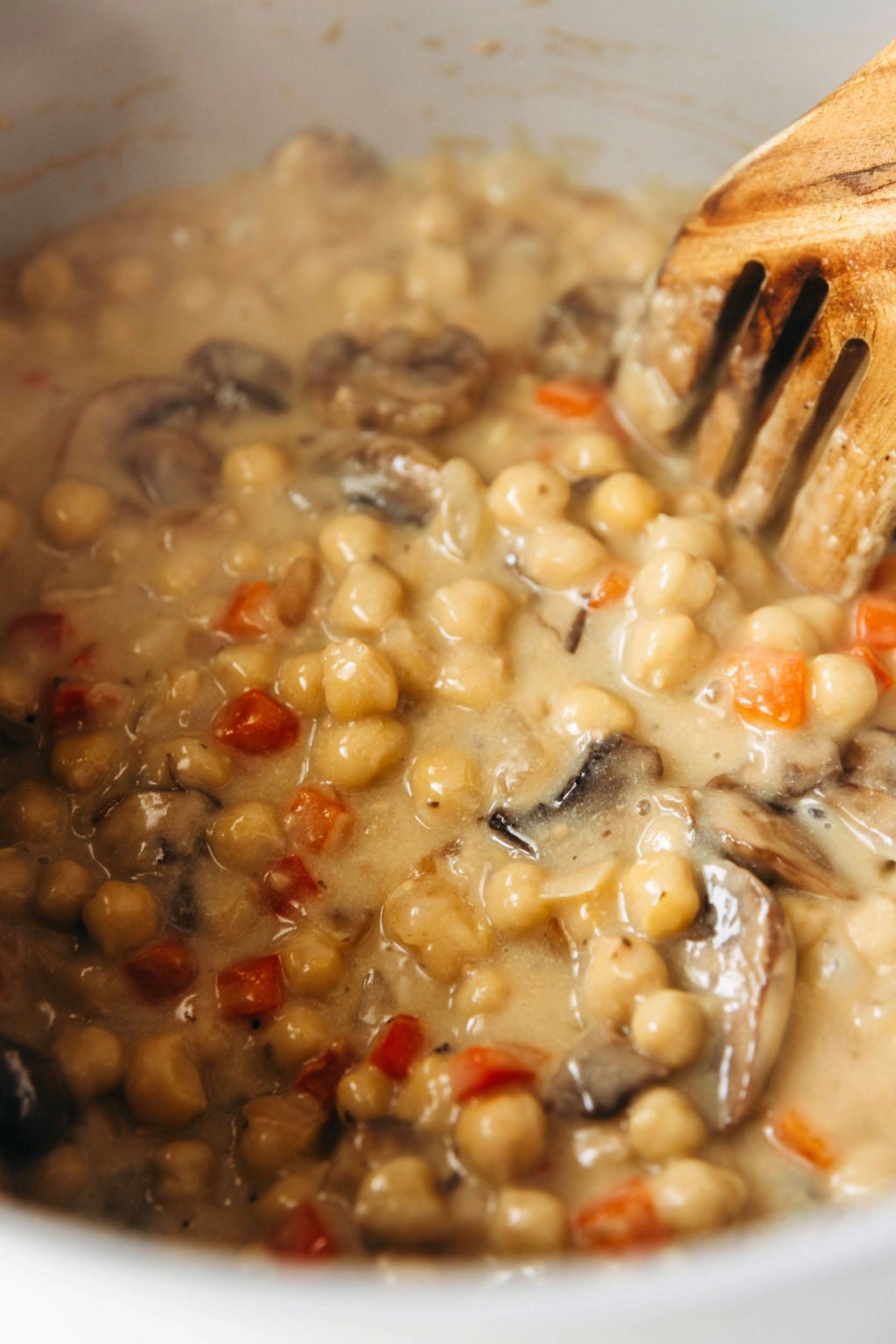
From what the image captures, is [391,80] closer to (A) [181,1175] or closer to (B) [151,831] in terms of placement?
(B) [151,831]

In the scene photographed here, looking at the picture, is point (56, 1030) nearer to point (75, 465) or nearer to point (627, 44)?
point (75, 465)

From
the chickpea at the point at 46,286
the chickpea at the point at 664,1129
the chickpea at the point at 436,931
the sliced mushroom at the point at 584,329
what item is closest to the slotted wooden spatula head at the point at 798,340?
the sliced mushroom at the point at 584,329

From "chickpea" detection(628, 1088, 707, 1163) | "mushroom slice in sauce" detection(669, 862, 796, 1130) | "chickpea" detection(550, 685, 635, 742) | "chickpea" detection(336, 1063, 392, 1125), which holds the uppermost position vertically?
"chickpea" detection(550, 685, 635, 742)

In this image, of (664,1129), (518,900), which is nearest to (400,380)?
(518,900)

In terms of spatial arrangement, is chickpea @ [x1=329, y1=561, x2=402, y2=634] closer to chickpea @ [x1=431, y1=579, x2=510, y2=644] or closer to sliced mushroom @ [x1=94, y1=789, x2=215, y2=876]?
chickpea @ [x1=431, y1=579, x2=510, y2=644]

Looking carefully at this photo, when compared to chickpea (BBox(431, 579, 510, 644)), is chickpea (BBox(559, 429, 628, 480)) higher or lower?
higher

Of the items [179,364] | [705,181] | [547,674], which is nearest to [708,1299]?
[547,674]

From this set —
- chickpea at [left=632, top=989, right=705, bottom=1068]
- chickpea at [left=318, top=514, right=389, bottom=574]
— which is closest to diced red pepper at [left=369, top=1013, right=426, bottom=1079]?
→ chickpea at [left=632, top=989, right=705, bottom=1068]

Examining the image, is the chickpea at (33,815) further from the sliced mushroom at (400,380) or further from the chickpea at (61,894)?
the sliced mushroom at (400,380)
